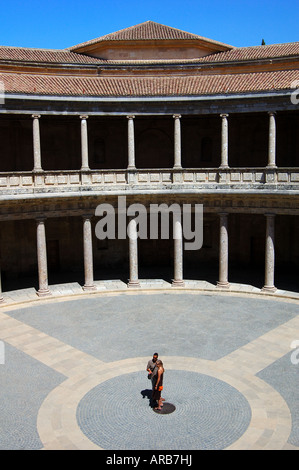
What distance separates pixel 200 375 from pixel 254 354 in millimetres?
3055

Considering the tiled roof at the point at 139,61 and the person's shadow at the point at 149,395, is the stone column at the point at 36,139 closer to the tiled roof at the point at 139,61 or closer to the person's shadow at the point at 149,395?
the tiled roof at the point at 139,61

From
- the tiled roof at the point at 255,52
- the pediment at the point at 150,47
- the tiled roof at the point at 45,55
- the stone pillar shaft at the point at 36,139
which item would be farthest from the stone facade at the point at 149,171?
the tiled roof at the point at 255,52

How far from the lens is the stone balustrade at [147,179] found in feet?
82.3

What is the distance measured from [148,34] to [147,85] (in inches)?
410

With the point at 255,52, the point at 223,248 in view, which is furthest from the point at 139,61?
the point at 223,248

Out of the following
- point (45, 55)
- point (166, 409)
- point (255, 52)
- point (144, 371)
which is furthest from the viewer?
point (255, 52)

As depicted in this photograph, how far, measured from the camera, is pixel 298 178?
81.1 ft

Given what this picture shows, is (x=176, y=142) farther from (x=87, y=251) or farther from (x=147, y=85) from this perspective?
(x=87, y=251)

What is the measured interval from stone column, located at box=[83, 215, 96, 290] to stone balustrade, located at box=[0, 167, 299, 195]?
91.3 inches

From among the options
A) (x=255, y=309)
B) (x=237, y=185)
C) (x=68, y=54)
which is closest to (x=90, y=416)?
(x=255, y=309)

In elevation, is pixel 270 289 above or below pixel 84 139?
below

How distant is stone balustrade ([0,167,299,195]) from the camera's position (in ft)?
82.3

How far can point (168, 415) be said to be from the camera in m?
13.6
